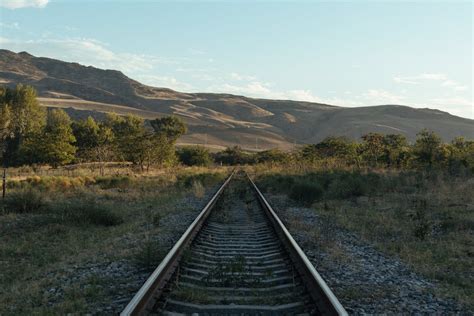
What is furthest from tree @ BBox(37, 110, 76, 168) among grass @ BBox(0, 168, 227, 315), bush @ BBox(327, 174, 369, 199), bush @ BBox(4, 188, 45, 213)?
bush @ BBox(327, 174, 369, 199)

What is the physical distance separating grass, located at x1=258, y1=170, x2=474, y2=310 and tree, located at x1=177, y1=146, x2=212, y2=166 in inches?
2030

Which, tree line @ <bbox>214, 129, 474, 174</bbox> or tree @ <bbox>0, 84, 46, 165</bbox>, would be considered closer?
tree line @ <bbox>214, 129, 474, 174</bbox>

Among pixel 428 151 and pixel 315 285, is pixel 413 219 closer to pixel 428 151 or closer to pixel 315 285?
pixel 315 285

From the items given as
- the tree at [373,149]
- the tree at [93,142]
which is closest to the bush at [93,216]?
the tree at [373,149]

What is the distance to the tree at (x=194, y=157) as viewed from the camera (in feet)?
240

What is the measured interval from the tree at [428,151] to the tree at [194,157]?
4596cm

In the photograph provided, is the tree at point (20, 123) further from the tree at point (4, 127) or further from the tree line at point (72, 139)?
the tree at point (4, 127)

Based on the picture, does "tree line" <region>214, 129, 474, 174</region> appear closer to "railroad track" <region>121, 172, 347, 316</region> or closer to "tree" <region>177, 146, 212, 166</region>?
"railroad track" <region>121, 172, 347, 316</region>

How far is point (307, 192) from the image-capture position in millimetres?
16766

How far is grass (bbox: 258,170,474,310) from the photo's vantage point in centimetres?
745

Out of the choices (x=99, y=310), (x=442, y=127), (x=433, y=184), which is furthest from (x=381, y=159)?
(x=442, y=127)

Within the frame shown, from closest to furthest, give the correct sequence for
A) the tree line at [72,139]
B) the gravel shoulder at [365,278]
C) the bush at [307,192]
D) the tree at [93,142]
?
the gravel shoulder at [365,278] → the bush at [307,192] → the tree line at [72,139] → the tree at [93,142]

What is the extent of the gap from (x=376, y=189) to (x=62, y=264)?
564 inches

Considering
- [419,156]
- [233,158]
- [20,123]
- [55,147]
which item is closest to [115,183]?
[419,156]
